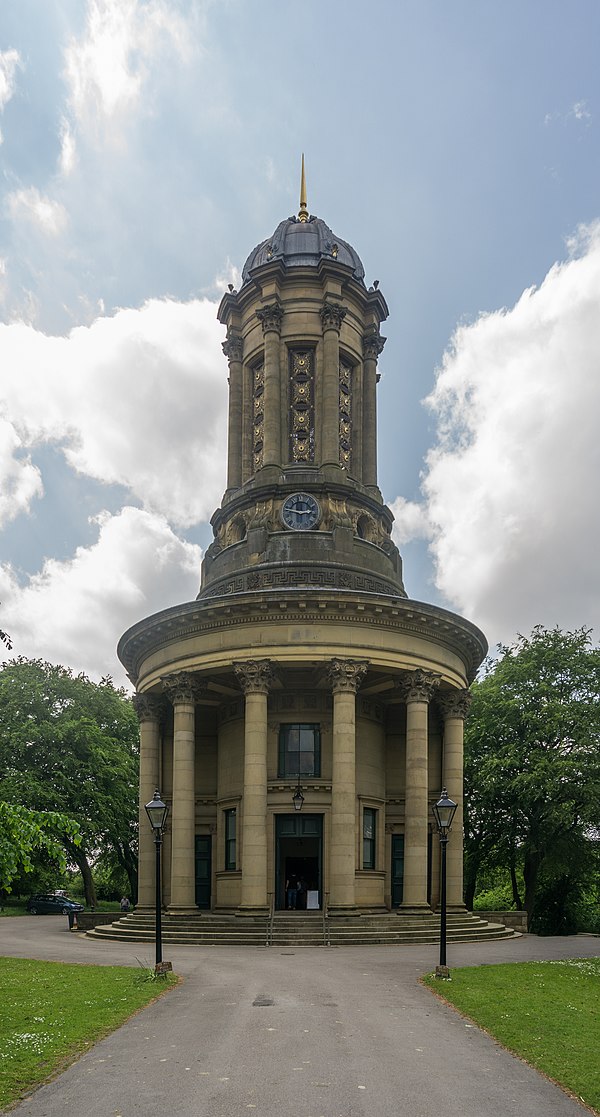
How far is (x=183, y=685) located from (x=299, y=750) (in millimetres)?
5280

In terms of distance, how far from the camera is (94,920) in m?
39.7

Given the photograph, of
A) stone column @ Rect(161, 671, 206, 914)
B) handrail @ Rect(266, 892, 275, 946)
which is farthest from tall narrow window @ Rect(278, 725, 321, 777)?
handrail @ Rect(266, 892, 275, 946)

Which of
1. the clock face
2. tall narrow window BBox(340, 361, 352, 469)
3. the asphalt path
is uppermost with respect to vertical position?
tall narrow window BBox(340, 361, 352, 469)

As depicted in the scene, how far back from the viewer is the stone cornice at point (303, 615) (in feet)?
116

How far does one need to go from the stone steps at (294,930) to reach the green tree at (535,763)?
401 inches

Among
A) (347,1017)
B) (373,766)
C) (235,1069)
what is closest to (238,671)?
(373,766)

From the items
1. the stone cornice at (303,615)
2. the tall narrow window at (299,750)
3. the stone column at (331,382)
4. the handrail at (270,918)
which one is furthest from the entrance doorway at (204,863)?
the stone column at (331,382)

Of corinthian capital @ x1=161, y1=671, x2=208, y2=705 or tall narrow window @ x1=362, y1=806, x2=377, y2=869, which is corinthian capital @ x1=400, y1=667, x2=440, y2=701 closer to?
tall narrow window @ x1=362, y1=806, x2=377, y2=869

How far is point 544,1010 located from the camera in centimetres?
1731

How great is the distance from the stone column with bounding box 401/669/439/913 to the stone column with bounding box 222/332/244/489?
14.8 metres

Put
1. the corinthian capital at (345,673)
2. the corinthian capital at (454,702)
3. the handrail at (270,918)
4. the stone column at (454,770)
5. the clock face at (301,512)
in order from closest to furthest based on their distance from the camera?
the handrail at (270,918), the corinthian capital at (345,673), the stone column at (454,770), the corinthian capital at (454,702), the clock face at (301,512)

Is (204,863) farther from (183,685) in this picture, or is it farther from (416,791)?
(416,791)

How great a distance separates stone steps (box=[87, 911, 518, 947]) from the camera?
3148 centimetres

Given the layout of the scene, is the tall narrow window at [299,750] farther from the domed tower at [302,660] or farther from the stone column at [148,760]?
the stone column at [148,760]
